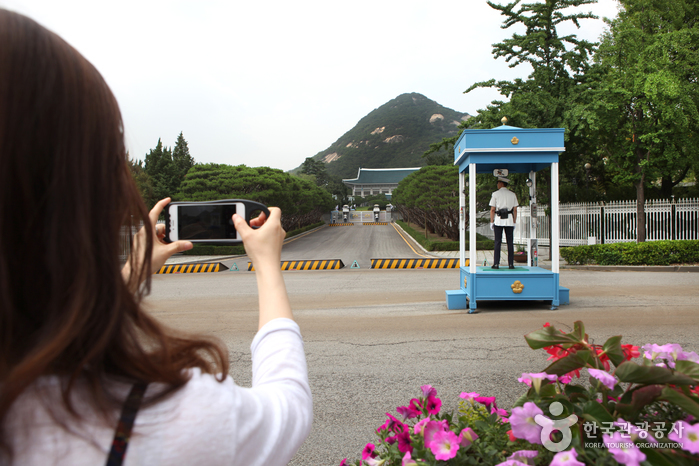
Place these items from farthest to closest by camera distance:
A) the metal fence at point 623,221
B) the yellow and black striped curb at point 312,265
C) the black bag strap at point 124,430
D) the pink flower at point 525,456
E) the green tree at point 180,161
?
the green tree at point 180,161 → the metal fence at point 623,221 → the yellow and black striped curb at point 312,265 → the pink flower at point 525,456 → the black bag strap at point 124,430

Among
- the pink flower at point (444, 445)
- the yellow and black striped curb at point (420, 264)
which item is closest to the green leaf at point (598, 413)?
the pink flower at point (444, 445)

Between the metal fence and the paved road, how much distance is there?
6.88 meters

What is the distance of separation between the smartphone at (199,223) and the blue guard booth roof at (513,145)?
6074 millimetres

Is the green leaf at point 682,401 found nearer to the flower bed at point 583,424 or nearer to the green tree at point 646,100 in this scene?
the flower bed at point 583,424

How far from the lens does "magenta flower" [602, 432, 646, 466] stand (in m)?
1.03

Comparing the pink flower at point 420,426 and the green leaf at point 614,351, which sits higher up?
the green leaf at point 614,351

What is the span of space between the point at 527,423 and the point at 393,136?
13369 cm

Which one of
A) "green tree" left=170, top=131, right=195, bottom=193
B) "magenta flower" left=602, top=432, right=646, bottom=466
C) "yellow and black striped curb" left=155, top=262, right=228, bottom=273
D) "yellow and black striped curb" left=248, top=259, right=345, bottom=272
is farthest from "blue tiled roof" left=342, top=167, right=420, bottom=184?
"magenta flower" left=602, top=432, right=646, bottom=466

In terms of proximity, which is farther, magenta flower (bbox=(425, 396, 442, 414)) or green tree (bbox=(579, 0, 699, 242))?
green tree (bbox=(579, 0, 699, 242))

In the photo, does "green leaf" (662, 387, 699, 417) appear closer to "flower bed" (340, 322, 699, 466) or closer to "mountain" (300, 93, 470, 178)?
"flower bed" (340, 322, 699, 466)

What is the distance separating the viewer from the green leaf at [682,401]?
41.6 inches

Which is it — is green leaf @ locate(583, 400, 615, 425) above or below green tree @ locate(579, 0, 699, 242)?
below

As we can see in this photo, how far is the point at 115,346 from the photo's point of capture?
0.72 metres

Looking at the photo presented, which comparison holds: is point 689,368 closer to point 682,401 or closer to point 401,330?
point 682,401
